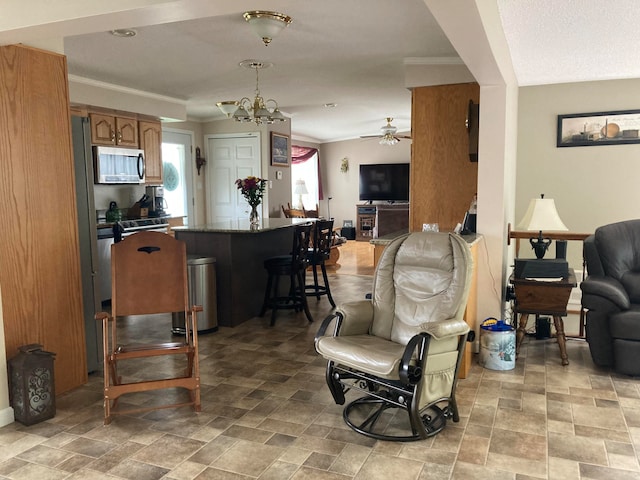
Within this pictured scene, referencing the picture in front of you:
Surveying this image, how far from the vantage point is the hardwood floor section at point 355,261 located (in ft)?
25.1

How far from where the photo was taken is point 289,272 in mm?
4918

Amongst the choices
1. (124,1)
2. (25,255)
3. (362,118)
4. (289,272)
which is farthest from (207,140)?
(124,1)

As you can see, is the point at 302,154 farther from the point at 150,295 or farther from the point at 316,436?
the point at 316,436

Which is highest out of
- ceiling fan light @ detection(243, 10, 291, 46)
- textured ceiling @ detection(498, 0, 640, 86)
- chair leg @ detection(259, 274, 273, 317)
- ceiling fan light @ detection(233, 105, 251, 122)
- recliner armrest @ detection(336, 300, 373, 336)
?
ceiling fan light @ detection(243, 10, 291, 46)

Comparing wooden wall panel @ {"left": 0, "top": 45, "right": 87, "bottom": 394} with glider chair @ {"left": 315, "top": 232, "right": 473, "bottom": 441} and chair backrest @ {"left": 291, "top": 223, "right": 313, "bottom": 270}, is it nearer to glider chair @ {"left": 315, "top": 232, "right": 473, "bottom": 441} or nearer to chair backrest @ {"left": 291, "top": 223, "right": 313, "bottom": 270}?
glider chair @ {"left": 315, "top": 232, "right": 473, "bottom": 441}

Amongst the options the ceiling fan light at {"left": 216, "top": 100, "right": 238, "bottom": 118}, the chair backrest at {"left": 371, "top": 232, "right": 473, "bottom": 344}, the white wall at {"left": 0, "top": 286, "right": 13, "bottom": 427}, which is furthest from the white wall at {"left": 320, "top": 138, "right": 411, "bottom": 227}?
the white wall at {"left": 0, "top": 286, "right": 13, "bottom": 427}

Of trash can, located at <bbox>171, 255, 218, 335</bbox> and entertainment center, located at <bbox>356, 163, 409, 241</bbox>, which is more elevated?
entertainment center, located at <bbox>356, 163, 409, 241</bbox>

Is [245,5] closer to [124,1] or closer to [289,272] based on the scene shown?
[124,1]

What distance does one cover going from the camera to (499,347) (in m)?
3.61

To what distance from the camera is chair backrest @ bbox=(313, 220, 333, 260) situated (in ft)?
17.0

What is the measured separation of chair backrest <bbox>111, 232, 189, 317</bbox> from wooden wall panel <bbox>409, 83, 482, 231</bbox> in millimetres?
2628

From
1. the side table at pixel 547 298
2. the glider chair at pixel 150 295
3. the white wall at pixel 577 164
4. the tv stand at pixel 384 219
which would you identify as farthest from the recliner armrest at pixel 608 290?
the tv stand at pixel 384 219

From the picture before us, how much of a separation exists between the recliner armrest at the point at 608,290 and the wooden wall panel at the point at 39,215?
3460mm

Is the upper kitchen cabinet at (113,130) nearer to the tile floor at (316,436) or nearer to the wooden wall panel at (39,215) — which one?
the wooden wall panel at (39,215)
